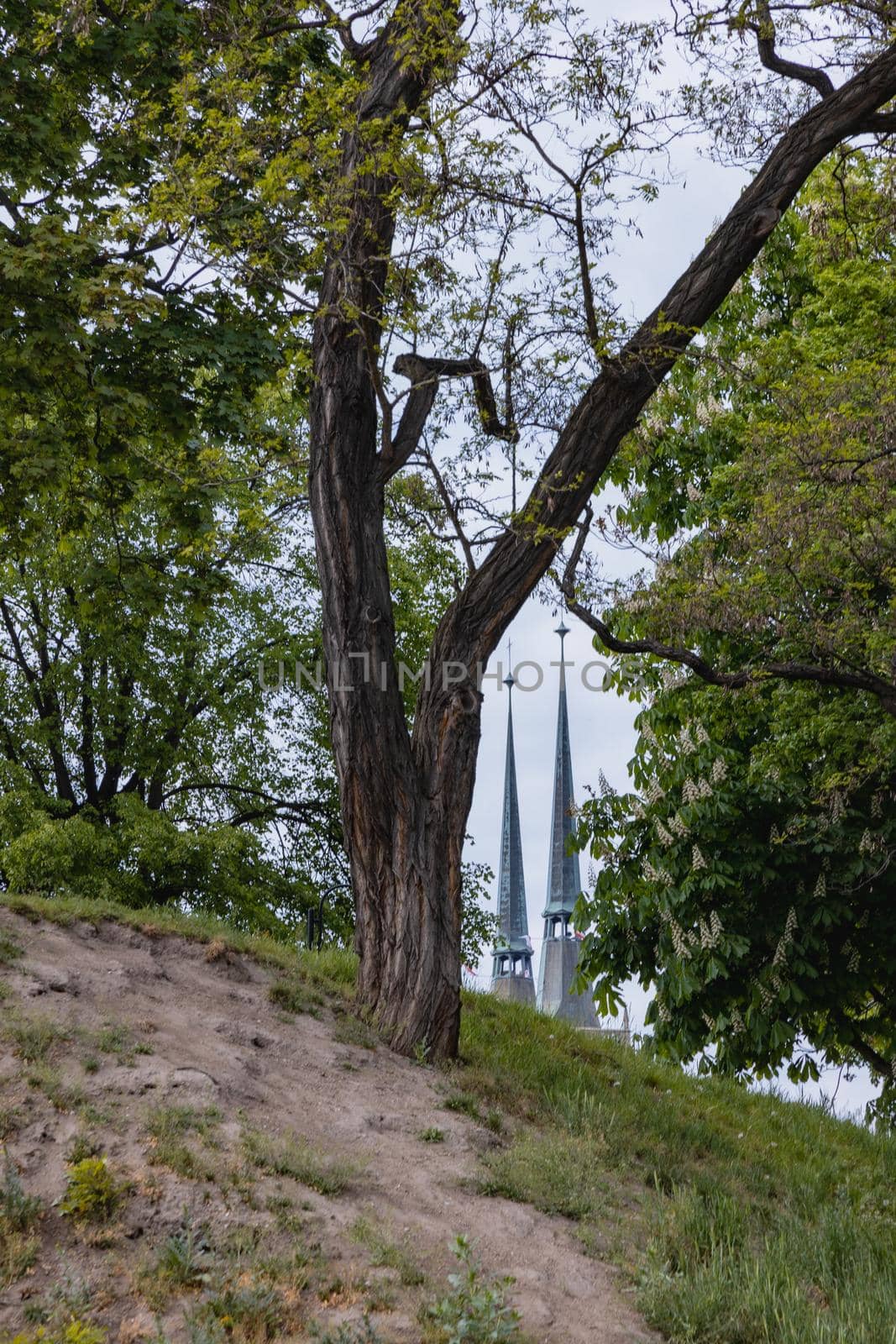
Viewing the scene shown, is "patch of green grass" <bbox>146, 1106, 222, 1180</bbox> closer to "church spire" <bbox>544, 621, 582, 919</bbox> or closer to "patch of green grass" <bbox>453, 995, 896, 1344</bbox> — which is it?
"patch of green grass" <bbox>453, 995, 896, 1344</bbox>

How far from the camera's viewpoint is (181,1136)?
21.8ft

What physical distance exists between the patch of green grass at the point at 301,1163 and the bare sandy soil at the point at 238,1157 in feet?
0.17

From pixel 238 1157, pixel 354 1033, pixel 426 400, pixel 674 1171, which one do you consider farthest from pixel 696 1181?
pixel 426 400

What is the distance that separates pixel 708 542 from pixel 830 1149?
225 inches

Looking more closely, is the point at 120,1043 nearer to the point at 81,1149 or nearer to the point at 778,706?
the point at 81,1149

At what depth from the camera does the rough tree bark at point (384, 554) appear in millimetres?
9219

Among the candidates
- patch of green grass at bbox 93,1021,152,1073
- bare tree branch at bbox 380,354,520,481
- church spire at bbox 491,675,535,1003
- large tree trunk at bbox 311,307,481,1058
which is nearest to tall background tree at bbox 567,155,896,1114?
bare tree branch at bbox 380,354,520,481

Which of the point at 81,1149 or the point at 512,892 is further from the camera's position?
the point at 512,892

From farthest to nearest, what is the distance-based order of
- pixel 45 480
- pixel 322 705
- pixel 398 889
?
pixel 322 705, pixel 45 480, pixel 398 889

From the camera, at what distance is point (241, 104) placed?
10.6 meters

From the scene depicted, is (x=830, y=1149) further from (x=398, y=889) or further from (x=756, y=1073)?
(x=398, y=889)

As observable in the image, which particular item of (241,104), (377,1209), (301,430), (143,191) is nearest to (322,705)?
(301,430)

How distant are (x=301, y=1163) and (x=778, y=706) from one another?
361 inches

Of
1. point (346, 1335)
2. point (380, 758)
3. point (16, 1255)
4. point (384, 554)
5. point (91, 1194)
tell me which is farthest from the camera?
point (384, 554)
